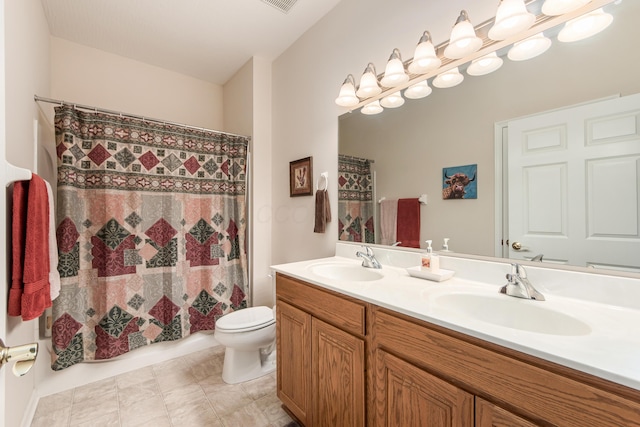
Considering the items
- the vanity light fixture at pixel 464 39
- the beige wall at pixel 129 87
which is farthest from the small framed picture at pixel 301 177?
the beige wall at pixel 129 87

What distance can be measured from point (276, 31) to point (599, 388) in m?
2.61

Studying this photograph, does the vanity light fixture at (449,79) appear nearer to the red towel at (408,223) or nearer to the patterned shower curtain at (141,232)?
the red towel at (408,223)

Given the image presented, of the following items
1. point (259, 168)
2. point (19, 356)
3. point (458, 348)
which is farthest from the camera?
point (259, 168)

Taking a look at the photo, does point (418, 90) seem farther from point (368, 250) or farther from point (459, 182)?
point (368, 250)

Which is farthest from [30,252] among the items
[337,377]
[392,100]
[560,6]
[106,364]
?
[560,6]

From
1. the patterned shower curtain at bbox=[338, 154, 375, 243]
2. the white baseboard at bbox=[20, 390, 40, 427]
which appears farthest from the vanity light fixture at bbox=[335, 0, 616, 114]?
the white baseboard at bbox=[20, 390, 40, 427]

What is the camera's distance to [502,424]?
2.21 ft

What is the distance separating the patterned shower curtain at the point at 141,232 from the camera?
69.5 inches

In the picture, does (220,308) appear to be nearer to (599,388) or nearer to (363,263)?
(363,263)

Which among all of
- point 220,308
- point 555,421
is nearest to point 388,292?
point 555,421

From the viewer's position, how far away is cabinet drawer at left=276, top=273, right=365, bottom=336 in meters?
1.06

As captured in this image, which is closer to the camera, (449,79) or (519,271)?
(519,271)

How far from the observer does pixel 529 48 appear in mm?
1062

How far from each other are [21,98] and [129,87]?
132cm
